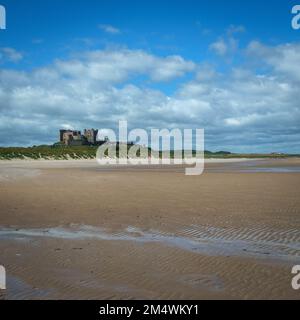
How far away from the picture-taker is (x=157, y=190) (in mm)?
16594

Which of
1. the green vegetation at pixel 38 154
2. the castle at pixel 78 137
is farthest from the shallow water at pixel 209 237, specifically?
the castle at pixel 78 137

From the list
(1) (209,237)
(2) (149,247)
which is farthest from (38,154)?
(2) (149,247)

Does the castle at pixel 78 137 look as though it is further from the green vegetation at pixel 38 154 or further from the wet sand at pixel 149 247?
the wet sand at pixel 149 247

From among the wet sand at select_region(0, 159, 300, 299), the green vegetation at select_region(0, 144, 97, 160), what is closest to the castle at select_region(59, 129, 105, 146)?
the green vegetation at select_region(0, 144, 97, 160)

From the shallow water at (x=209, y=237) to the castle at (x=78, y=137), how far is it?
114 m

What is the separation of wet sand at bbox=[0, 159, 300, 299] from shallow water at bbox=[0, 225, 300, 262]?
2 cm

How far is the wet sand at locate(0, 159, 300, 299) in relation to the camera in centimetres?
509

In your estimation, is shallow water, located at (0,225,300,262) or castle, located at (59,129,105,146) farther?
castle, located at (59,129,105,146)

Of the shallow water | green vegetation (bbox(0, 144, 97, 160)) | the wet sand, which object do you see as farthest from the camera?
green vegetation (bbox(0, 144, 97, 160))

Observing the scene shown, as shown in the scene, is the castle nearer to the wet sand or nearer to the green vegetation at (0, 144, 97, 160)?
the green vegetation at (0, 144, 97, 160)

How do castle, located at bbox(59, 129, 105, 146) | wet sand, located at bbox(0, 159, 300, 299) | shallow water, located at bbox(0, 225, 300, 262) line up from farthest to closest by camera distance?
castle, located at bbox(59, 129, 105, 146)
shallow water, located at bbox(0, 225, 300, 262)
wet sand, located at bbox(0, 159, 300, 299)

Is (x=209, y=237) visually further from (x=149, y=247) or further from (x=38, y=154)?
(x=38, y=154)

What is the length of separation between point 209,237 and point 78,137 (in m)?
122
